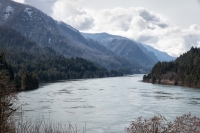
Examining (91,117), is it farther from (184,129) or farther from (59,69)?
(59,69)

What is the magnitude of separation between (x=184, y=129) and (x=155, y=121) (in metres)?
1.19

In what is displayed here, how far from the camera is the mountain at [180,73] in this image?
360ft

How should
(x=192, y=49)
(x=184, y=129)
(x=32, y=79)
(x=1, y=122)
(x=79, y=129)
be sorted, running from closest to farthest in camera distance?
1. (x=184, y=129)
2. (x=1, y=122)
3. (x=79, y=129)
4. (x=32, y=79)
5. (x=192, y=49)

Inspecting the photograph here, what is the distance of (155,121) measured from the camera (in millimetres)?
10398

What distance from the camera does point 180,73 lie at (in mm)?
126500

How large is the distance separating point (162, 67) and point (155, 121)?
5443 inches

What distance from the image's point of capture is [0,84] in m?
13.3

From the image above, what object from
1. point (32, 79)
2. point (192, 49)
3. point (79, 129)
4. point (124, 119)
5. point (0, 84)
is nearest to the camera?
point (0, 84)

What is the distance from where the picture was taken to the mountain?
360 feet

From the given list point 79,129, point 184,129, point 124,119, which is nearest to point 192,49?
point 124,119

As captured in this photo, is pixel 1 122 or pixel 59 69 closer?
pixel 1 122

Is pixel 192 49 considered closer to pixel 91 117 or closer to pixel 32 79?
pixel 32 79

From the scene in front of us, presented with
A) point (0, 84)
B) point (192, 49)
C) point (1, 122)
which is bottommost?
point (1, 122)

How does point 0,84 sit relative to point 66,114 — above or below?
above
